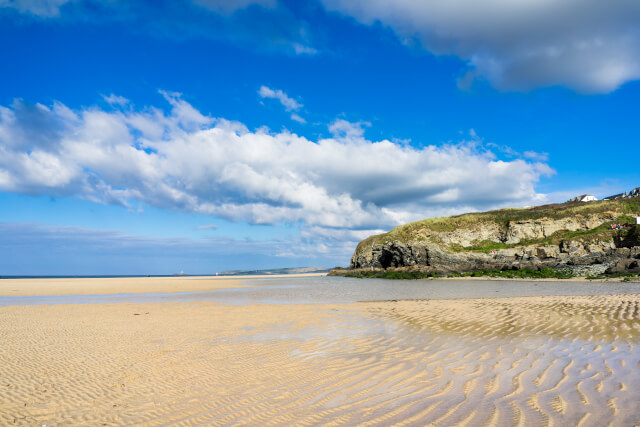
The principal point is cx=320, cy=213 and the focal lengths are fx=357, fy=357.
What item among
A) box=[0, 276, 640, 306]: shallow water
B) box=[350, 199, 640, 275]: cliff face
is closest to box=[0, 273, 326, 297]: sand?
box=[0, 276, 640, 306]: shallow water

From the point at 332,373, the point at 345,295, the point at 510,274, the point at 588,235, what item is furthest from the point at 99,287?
the point at 588,235

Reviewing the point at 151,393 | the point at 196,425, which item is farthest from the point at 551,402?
the point at 151,393

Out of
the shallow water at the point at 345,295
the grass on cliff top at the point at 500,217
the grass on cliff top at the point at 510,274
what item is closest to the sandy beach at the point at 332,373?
the shallow water at the point at 345,295

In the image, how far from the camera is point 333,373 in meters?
6.54

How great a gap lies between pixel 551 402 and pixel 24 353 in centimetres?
1117

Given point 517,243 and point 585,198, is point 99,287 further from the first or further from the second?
point 585,198

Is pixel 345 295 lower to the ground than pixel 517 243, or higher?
lower

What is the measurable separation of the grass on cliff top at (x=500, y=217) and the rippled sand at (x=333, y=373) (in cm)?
6485

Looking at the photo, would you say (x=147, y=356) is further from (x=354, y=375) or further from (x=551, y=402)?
(x=551, y=402)

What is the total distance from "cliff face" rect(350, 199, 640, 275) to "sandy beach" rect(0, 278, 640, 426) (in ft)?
122

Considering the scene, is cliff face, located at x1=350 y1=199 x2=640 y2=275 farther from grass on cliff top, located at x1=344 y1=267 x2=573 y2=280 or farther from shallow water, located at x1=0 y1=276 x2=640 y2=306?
shallow water, located at x1=0 y1=276 x2=640 y2=306

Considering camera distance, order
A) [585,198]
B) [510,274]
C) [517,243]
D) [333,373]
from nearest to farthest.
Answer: [333,373]
[510,274]
[517,243]
[585,198]

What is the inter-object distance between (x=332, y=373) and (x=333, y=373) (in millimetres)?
18

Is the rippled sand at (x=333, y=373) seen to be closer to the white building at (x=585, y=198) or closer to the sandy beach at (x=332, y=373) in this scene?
the sandy beach at (x=332, y=373)
